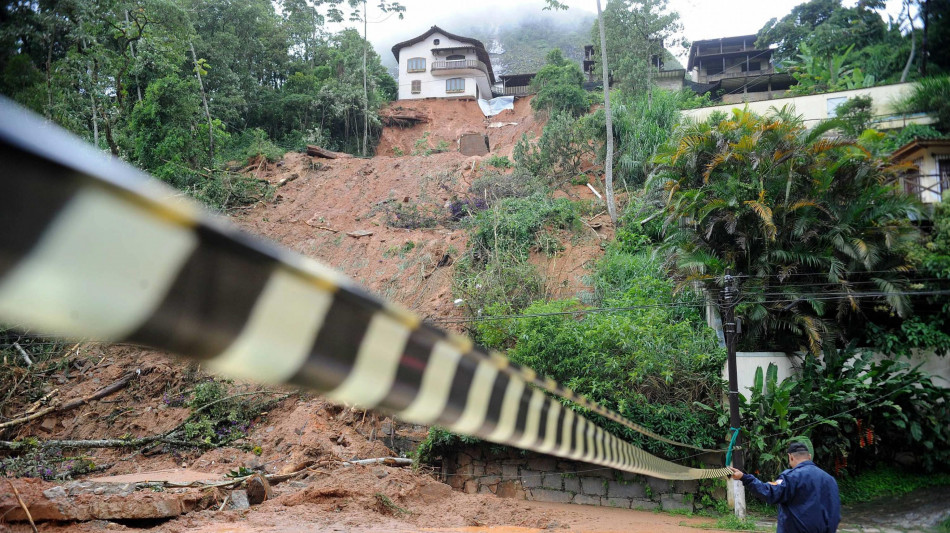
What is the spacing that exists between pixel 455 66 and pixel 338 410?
2675cm

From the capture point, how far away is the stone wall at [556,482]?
13.8 m

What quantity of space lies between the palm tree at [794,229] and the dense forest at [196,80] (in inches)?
590

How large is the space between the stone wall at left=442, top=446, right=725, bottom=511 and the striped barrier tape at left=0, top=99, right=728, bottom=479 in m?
14.0

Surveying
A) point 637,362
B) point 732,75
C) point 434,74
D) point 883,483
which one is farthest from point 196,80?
point 732,75

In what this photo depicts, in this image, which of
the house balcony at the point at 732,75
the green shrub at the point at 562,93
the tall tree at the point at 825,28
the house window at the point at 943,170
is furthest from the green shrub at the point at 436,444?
the house balcony at the point at 732,75

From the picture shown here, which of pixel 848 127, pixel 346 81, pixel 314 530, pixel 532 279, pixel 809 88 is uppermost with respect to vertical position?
pixel 346 81

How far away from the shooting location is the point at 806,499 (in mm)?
4535

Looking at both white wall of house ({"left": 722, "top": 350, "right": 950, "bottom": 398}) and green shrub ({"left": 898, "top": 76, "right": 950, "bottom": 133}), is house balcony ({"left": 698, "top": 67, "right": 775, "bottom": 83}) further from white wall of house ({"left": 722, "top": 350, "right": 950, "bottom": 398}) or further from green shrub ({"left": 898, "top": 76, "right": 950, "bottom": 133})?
white wall of house ({"left": 722, "top": 350, "right": 950, "bottom": 398})

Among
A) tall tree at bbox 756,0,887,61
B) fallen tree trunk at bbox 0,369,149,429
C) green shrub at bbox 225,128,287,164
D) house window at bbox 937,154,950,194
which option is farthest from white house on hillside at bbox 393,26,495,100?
house window at bbox 937,154,950,194

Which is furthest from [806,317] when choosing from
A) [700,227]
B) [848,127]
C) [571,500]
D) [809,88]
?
[809,88]

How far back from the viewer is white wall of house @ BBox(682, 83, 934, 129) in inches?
734

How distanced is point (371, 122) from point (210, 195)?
11367mm

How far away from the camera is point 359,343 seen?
861 mm

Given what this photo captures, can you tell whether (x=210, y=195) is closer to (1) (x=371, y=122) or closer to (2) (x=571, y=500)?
(1) (x=371, y=122)
